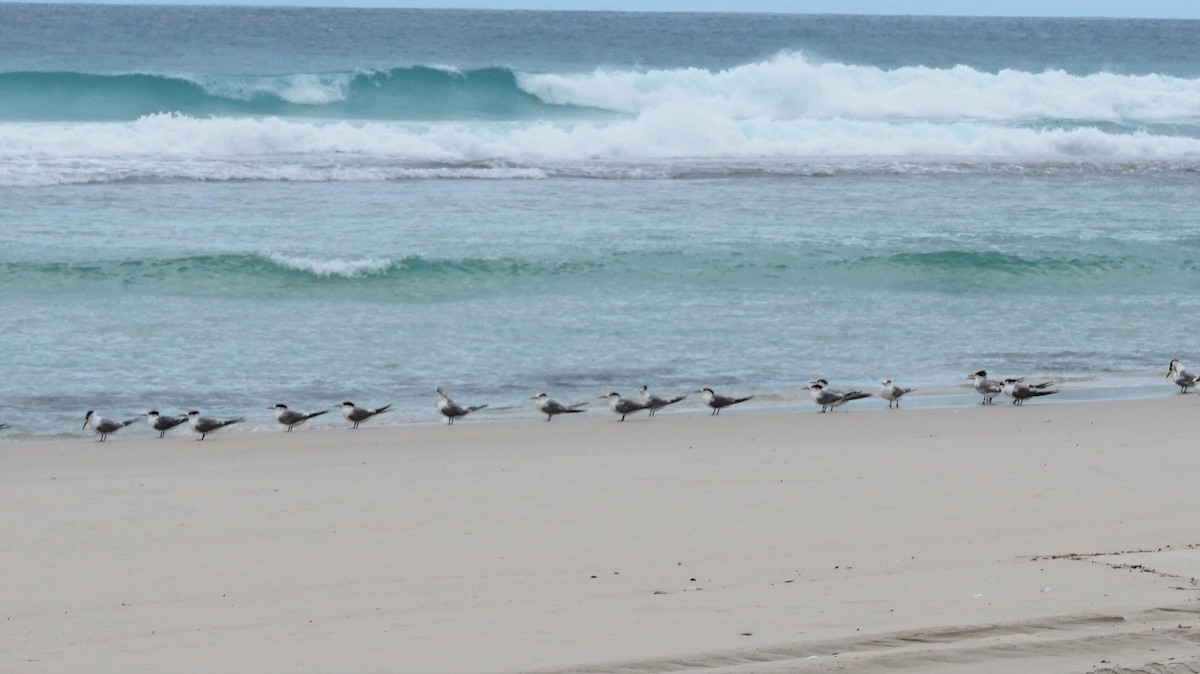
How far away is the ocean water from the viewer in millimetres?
11938

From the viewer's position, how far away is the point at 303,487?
795cm

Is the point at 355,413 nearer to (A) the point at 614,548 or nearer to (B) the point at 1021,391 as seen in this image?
(A) the point at 614,548

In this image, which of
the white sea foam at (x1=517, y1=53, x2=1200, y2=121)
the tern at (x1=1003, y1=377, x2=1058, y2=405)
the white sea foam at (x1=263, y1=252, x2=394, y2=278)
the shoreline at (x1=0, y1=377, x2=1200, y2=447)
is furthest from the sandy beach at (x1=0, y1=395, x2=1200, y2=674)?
the white sea foam at (x1=517, y1=53, x2=1200, y2=121)

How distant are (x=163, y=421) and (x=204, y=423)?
287mm

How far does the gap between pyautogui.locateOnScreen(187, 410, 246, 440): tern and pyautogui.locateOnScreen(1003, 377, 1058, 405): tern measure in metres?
5.19

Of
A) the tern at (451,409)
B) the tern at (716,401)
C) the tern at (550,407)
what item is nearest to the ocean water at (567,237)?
the tern at (451,409)

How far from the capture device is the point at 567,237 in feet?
59.7

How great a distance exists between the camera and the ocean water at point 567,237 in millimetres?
11938

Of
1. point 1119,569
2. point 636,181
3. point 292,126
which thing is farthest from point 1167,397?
point 292,126

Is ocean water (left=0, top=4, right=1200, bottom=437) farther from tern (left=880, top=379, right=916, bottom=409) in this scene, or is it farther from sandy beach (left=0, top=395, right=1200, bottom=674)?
sandy beach (left=0, top=395, right=1200, bottom=674)

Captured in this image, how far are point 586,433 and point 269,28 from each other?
62521mm

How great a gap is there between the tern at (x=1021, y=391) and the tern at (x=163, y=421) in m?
5.50

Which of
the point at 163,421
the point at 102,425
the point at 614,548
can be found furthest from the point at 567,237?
the point at 614,548

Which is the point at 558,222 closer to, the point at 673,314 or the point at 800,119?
the point at 673,314
